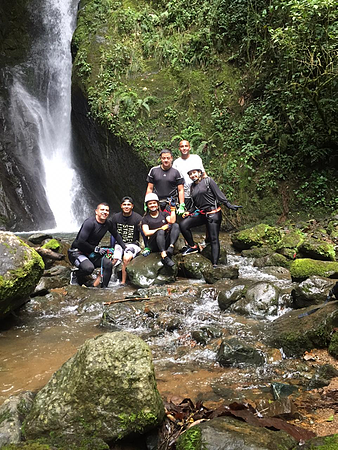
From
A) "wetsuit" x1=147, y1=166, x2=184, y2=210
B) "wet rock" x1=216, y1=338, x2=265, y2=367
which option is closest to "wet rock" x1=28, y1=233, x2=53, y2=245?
"wetsuit" x1=147, y1=166, x2=184, y2=210

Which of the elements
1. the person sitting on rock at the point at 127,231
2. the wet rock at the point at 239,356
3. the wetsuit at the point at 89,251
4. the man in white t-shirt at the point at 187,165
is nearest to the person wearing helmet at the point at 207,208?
the man in white t-shirt at the point at 187,165

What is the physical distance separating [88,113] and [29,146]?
368 cm

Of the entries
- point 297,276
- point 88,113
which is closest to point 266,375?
point 297,276

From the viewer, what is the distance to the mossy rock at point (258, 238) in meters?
8.55

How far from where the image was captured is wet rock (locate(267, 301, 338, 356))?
356cm

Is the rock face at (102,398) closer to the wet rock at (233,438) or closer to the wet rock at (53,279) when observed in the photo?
the wet rock at (233,438)

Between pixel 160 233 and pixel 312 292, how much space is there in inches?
124

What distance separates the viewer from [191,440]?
2170 millimetres

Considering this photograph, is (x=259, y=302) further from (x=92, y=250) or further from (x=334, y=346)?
(x=92, y=250)

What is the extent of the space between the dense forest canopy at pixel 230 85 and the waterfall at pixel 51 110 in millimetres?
2839

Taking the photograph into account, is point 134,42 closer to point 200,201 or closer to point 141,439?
point 200,201

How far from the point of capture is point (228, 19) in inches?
512

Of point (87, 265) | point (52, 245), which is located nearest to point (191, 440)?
point (87, 265)

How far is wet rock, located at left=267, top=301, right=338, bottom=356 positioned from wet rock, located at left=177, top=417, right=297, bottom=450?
1561 mm
